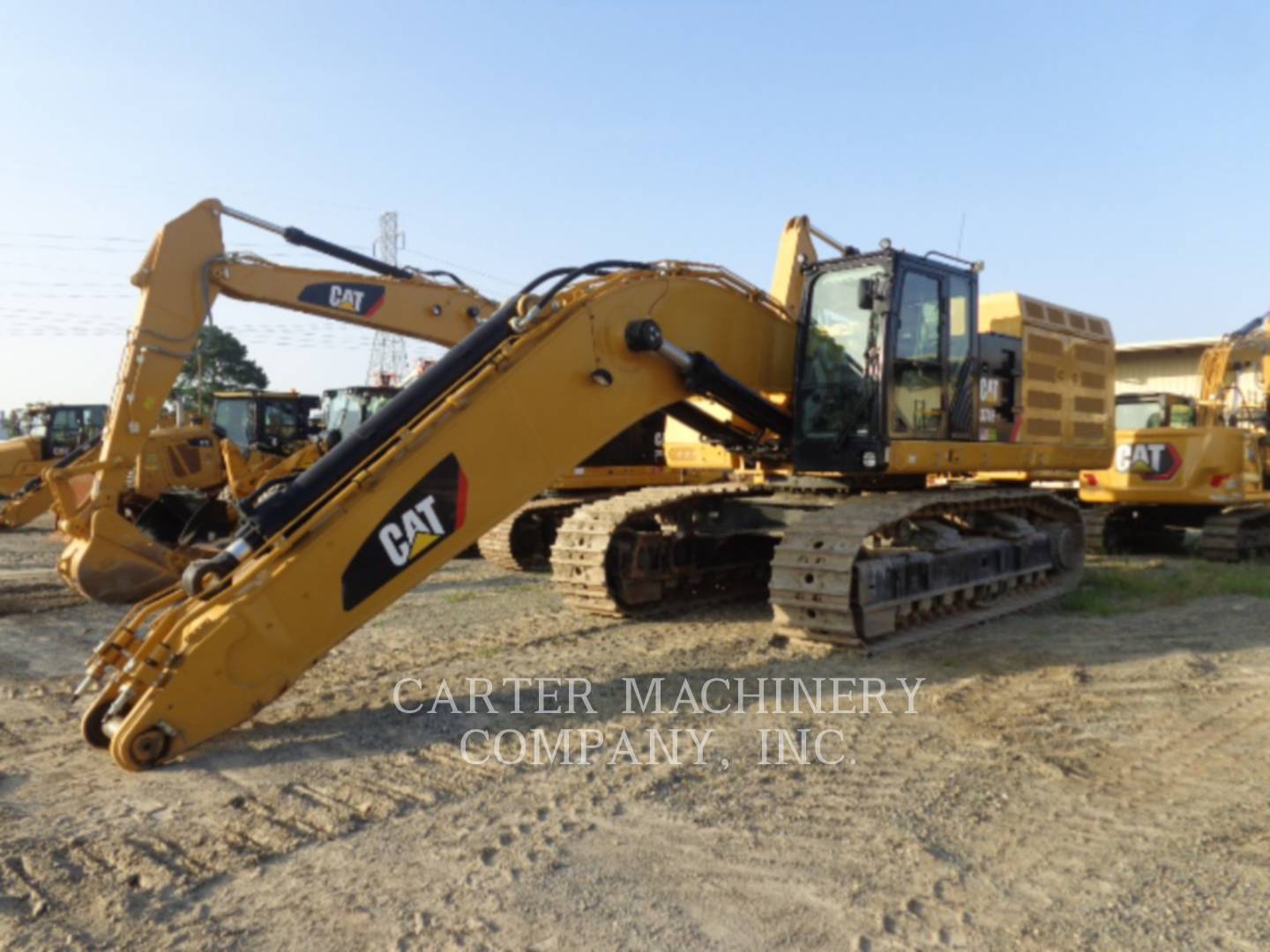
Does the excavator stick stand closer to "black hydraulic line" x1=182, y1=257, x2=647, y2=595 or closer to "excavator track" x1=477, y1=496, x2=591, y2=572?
"black hydraulic line" x1=182, y1=257, x2=647, y2=595

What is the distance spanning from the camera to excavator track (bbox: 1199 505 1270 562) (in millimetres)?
12055

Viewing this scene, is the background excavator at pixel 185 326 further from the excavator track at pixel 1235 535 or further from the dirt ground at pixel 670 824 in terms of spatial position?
the excavator track at pixel 1235 535

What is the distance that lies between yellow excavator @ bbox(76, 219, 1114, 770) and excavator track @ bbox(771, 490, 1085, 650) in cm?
2

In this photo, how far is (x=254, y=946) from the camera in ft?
9.73

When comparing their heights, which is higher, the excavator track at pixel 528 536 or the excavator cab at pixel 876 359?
the excavator cab at pixel 876 359

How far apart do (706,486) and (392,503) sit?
144 inches

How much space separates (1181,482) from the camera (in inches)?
474

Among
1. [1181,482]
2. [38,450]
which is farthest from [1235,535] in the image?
[38,450]

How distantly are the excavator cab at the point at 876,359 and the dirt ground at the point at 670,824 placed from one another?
170 centimetres

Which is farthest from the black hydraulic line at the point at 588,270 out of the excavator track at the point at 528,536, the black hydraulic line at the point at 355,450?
the excavator track at the point at 528,536

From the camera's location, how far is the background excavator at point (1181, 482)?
1207 cm

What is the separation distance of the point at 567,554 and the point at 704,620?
1216mm

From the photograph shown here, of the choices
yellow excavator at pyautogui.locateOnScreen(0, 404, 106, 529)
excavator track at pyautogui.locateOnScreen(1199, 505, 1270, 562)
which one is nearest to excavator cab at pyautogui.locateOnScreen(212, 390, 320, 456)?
yellow excavator at pyautogui.locateOnScreen(0, 404, 106, 529)

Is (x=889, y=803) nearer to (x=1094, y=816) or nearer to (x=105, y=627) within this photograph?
(x=1094, y=816)
